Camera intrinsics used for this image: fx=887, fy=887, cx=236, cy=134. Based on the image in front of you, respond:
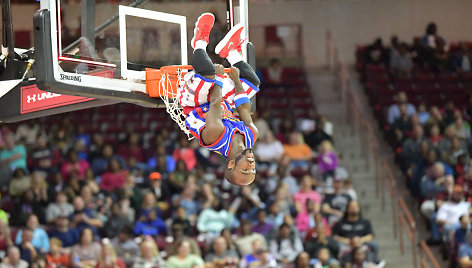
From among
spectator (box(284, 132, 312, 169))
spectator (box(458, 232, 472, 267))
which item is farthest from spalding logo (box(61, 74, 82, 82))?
spectator (box(284, 132, 312, 169))

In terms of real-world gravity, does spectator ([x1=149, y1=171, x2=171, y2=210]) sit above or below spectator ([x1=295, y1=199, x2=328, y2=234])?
above

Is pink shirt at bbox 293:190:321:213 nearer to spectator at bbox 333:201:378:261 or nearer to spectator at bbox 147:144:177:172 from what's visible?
spectator at bbox 333:201:378:261

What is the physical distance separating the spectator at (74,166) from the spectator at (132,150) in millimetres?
701

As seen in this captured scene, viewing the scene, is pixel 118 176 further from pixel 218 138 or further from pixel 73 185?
pixel 218 138

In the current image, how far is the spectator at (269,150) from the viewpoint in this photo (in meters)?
14.5

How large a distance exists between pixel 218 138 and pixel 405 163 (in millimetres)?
8818

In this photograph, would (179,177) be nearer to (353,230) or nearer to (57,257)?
(57,257)

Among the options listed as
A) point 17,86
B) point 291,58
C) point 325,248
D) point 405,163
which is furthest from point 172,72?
point 291,58

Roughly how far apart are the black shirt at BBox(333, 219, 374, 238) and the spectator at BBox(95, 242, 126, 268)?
3180 millimetres

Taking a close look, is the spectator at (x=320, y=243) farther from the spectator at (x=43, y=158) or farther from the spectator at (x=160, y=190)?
the spectator at (x=43, y=158)

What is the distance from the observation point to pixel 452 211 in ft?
43.2

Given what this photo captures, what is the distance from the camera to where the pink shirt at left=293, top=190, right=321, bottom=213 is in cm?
1337

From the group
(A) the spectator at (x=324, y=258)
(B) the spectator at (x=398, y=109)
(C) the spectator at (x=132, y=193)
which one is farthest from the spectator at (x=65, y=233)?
(B) the spectator at (x=398, y=109)

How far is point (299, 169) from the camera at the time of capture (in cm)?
1452
